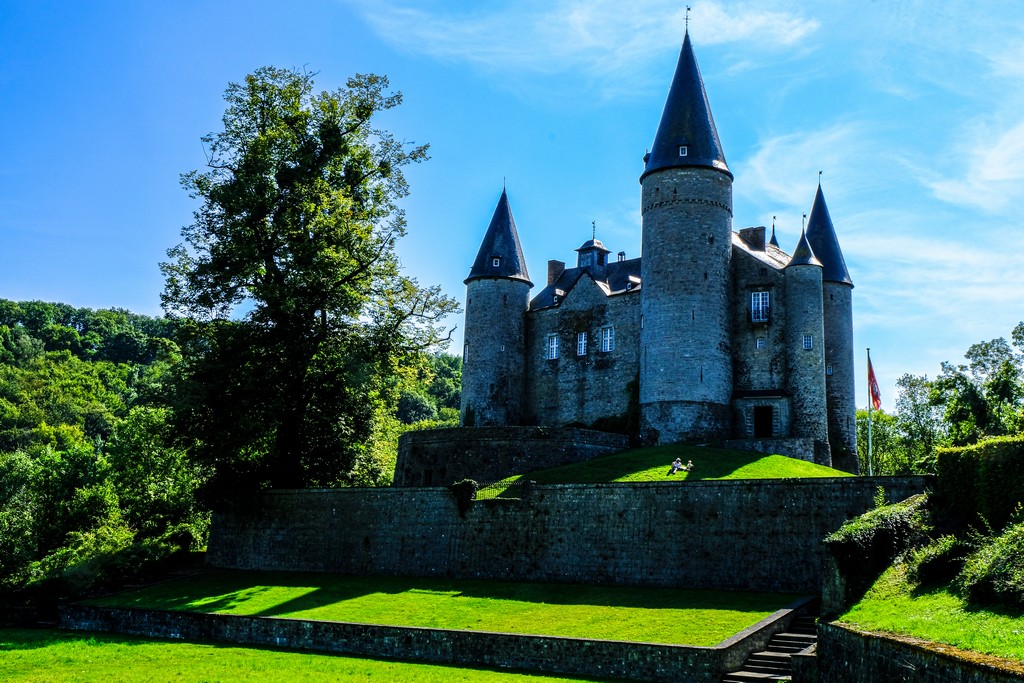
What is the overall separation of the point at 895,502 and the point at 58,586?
25.6 m

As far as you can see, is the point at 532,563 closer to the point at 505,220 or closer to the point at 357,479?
the point at 357,479

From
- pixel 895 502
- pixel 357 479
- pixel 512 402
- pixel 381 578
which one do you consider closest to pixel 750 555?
pixel 895 502

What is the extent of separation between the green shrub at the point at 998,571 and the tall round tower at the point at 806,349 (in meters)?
24.1

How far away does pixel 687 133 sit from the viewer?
132ft

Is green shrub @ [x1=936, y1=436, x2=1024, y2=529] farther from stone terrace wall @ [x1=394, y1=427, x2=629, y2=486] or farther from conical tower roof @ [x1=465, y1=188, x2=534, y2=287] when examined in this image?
conical tower roof @ [x1=465, y1=188, x2=534, y2=287]

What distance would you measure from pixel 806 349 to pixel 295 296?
2104 cm

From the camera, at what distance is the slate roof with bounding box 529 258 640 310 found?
45.4 meters

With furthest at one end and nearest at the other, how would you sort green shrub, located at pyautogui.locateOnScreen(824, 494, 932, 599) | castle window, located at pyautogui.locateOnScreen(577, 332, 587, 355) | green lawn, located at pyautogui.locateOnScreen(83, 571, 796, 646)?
1. castle window, located at pyautogui.locateOnScreen(577, 332, 587, 355)
2. green lawn, located at pyautogui.locateOnScreen(83, 571, 796, 646)
3. green shrub, located at pyautogui.locateOnScreen(824, 494, 932, 599)

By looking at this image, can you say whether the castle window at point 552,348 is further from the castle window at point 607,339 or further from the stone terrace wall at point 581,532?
the stone terrace wall at point 581,532

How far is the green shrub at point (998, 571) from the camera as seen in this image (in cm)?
1237

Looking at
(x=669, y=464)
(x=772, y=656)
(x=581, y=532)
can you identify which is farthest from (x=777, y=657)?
(x=669, y=464)

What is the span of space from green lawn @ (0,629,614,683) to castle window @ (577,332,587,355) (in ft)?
85.2

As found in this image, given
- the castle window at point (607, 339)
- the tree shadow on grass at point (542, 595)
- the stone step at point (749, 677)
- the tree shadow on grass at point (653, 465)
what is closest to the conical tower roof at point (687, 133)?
the castle window at point (607, 339)

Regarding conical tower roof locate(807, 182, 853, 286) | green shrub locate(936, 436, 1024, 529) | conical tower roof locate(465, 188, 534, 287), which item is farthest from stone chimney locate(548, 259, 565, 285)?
green shrub locate(936, 436, 1024, 529)
